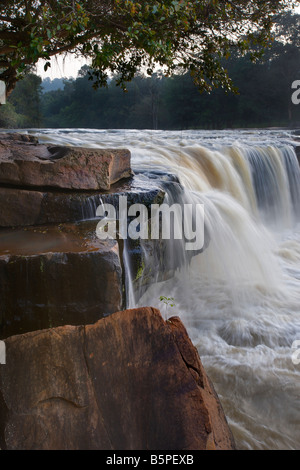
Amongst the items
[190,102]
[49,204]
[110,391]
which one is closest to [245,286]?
[49,204]

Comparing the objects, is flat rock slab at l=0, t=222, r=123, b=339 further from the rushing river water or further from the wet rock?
the rushing river water

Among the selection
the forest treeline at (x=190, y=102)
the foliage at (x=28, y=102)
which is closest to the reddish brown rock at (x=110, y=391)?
the forest treeline at (x=190, y=102)

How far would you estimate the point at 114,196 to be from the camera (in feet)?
13.0

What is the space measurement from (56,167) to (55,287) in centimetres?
157

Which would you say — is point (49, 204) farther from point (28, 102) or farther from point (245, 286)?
point (28, 102)

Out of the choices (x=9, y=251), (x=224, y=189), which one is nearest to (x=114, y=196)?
(x=9, y=251)

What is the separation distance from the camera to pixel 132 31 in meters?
3.50

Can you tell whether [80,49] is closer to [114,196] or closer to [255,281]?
[114,196]

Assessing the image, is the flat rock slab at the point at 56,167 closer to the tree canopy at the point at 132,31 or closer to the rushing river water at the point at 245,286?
the tree canopy at the point at 132,31

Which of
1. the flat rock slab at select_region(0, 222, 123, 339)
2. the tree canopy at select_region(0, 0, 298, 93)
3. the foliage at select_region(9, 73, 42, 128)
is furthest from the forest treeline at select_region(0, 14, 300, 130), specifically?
the flat rock slab at select_region(0, 222, 123, 339)

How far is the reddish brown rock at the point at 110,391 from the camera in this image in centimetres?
205

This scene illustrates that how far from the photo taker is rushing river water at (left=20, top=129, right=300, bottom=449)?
9.86 feet

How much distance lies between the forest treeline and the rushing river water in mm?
20241

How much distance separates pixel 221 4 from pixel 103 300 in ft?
13.6
